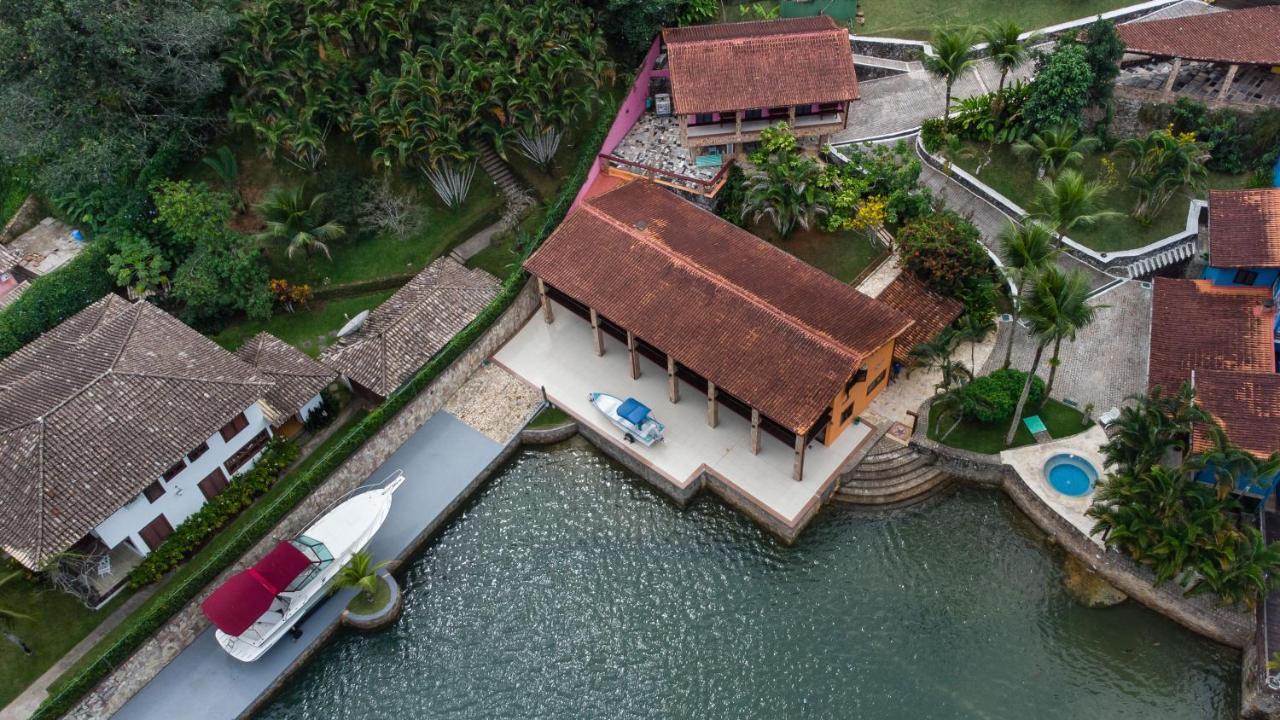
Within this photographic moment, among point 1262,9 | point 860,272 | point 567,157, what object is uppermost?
point 1262,9

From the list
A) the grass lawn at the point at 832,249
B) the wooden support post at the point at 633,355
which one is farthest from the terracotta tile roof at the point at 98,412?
the grass lawn at the point at 832,249

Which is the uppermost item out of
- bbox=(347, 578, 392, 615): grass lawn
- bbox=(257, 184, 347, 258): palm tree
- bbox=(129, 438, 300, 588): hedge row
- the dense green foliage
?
the dense green foliage

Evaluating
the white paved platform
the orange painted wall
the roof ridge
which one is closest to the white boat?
the white paved platform

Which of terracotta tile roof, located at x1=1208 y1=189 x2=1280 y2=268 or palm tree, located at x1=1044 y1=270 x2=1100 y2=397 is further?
terracotta tile roof, located at x1=1208 y1=189 x2=1280 y2=268

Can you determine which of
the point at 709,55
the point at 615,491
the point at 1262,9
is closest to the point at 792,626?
the point at 615,491

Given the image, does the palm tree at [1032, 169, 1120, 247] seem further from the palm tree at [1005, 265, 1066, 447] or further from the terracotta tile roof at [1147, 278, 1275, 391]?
the terracotta tile roof at [1147, 278, 1275, 391]

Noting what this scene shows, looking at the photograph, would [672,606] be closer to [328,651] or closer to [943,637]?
[943,637]
